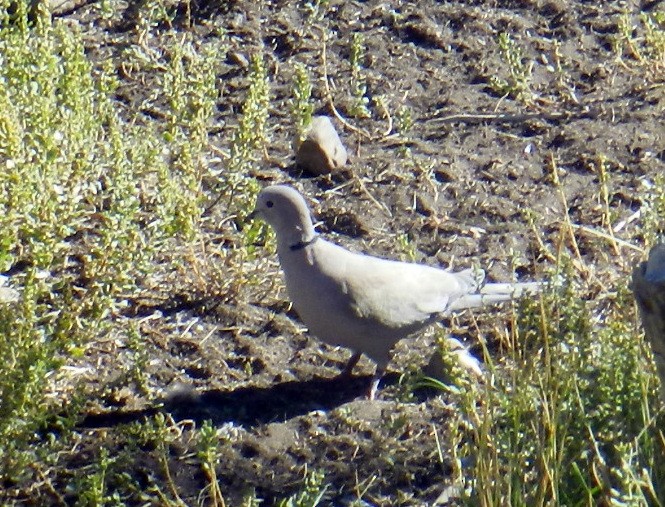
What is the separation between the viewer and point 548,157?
6051mm

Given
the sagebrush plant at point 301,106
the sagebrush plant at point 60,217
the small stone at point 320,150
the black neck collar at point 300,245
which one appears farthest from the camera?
the small stone at point 320,150

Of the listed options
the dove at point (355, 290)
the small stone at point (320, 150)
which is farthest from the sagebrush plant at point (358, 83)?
the dove at point (355, 290)

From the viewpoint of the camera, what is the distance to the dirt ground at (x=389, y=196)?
4.35 meters

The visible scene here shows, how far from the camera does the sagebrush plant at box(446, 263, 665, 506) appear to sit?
11.5 feet

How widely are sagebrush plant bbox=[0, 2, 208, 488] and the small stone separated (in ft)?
2.00

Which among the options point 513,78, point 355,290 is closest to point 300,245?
point 355,290

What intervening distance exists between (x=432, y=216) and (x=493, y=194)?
0.36 m

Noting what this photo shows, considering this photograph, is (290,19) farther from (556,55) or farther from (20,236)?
(20,236)

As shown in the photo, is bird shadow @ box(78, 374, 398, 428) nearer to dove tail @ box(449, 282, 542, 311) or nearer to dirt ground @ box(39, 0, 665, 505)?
dirt ground @ box(39, 0, 665, 505)

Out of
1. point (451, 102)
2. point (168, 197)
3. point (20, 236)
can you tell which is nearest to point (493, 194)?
point (451, 102)

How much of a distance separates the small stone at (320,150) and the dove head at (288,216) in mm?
1113

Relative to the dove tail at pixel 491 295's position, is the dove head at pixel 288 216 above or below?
above

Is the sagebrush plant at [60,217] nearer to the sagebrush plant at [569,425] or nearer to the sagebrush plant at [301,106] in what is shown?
the sagebrush plant at [301,106]

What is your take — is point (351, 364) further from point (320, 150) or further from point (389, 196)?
point (320, 150)
